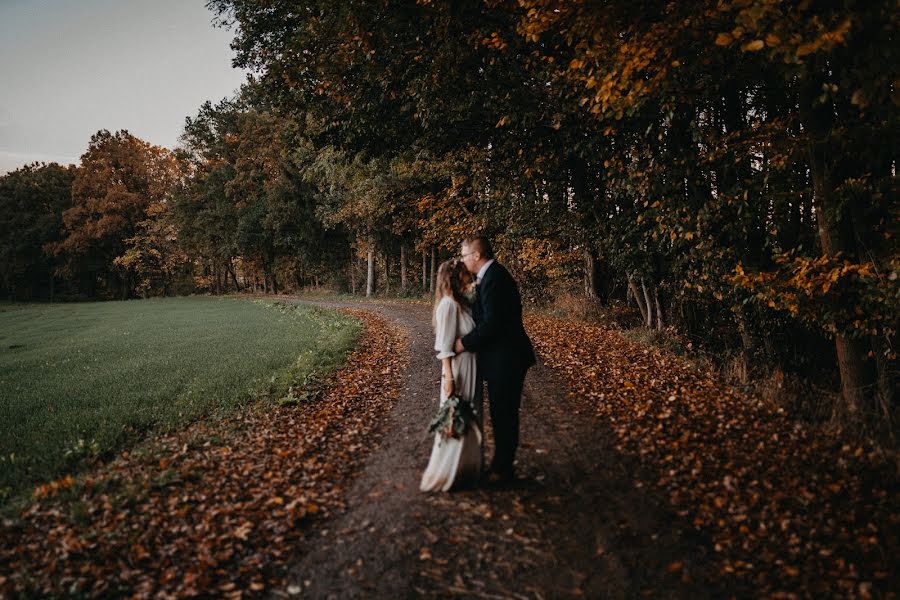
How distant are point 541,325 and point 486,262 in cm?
1060

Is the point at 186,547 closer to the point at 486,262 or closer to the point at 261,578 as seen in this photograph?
the point at 261,578

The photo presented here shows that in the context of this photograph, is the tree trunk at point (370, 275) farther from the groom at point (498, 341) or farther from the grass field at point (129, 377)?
the groom at point (498, 341)

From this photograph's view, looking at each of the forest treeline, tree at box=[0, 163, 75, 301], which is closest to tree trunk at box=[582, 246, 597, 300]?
the forest treeline

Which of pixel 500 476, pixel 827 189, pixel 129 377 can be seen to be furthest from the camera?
pixel 129 377

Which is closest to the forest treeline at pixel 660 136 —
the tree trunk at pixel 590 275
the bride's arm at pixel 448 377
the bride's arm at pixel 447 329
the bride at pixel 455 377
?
the tree trunk at pixel 590 275

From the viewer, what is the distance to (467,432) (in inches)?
183

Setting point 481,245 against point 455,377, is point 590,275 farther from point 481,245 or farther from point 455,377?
point 455,377

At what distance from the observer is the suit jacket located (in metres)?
4.57

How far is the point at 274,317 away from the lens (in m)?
24.1

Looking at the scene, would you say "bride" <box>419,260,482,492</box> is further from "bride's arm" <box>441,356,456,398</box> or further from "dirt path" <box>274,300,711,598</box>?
"dirt path" <box>274,300,711,598</box>

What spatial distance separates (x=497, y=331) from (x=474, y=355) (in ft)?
1.26

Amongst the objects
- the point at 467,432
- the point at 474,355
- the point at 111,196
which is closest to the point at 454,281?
the point at 474,355

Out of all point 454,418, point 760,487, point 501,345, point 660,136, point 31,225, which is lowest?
point 760,487

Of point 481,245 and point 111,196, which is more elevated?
point 111,196
